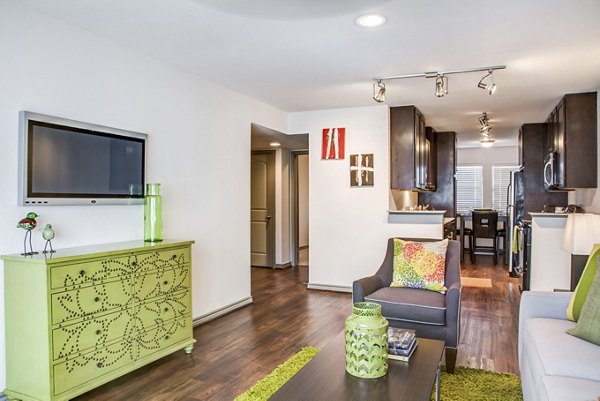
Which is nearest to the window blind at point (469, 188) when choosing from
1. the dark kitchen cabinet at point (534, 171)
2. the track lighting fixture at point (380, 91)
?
the dark kitchen cabinet at point (534, 171)

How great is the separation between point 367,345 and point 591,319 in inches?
47.5

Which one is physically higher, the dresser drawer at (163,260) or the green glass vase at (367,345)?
the dresser drawer at (163,260)

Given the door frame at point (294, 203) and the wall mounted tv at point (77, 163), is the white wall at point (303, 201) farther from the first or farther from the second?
the wall mounted tv at point (77, 163)

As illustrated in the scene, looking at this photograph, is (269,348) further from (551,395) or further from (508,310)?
(508,310)

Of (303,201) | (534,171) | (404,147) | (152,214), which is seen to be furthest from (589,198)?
(303,201)

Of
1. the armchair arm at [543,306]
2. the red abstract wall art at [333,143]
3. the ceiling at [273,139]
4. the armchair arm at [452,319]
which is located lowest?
the armchair arm at [452,319]

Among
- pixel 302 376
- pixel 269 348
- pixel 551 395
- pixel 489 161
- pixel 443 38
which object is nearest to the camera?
pixel 551 395

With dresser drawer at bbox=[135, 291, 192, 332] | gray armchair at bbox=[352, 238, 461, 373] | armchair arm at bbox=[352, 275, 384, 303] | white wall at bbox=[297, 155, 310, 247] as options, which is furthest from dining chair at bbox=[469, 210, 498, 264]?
dresser drawer at bbox=[135, 291, 192, 332]

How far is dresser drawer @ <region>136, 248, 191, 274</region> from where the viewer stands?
297cm

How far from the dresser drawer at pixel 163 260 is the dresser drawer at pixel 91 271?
80 mm

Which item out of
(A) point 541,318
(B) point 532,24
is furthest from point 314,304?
(B) point 532,24

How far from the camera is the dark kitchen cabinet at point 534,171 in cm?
668

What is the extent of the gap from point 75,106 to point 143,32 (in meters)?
0.71

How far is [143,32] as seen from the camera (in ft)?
10.1
